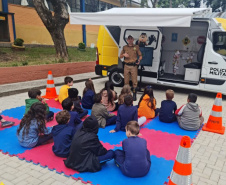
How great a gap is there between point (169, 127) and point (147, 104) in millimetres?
799

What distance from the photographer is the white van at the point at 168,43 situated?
6.69 meters

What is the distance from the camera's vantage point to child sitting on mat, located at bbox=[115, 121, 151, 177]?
3066mm

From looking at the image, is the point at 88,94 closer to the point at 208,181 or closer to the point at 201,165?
the point at 201,165

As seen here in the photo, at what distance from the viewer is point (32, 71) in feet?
32.7

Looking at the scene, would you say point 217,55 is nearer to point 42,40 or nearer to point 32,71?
point 32,71

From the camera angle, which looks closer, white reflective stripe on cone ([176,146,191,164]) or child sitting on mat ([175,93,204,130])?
white reflective stripe on cone ([176,146,191,164])

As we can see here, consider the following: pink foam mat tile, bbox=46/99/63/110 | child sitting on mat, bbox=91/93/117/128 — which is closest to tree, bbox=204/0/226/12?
pink foam mat tile, bbox=46/99/63/110

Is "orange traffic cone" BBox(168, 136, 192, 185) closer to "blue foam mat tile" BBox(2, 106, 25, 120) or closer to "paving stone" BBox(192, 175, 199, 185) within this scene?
"paving stone" BBox(192, 175, 199, 185)

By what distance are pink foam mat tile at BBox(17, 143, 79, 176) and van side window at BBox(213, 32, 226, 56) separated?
632cm

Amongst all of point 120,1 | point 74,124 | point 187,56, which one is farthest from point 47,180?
point 120,1

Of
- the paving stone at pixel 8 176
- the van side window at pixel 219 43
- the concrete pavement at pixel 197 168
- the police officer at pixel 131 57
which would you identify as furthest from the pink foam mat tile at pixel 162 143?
the van side window at pixel 219 43

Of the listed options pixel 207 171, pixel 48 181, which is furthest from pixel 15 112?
pixel 207 171

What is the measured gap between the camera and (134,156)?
10.0 feet

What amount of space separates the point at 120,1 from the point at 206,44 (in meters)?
29.0
